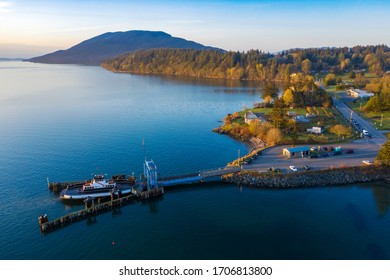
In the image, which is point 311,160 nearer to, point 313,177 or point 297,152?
point 297,152

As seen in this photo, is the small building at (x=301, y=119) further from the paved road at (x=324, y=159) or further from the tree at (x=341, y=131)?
the paved road at (x=324, y=159)

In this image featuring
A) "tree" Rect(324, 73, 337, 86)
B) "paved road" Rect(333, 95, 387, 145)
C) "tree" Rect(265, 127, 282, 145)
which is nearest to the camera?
"tree" Rect(265, 127, 282, 145)

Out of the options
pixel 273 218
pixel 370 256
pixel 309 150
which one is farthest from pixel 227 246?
pixel 309 150

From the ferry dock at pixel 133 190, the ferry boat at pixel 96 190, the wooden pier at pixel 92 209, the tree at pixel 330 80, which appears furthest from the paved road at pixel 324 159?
the tree at pixel 330 80

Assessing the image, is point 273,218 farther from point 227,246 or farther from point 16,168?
point 16,168

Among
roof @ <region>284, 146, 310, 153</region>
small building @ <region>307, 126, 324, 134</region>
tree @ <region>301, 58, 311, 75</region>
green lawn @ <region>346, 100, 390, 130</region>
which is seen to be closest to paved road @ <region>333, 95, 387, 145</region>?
green lawn @ <region>346, 100, 390, 130</region>

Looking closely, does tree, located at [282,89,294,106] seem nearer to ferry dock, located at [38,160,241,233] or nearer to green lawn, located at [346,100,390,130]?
green lawn, located at [346,100,390,130]
